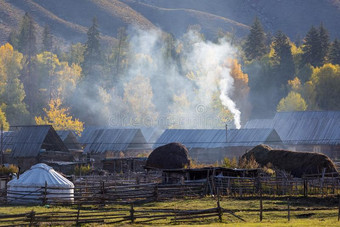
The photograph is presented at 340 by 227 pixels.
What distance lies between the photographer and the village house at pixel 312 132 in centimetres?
8800

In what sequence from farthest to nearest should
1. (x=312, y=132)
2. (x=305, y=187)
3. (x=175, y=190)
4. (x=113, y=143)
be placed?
1. (x=113, y=143)
2. (x=312, y=132)
3. (x=175, y=190)
4. (x=305, y=187)

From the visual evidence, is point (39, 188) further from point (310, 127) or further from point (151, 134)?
point (151, 134)

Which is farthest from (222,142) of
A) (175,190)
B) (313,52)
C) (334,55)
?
(334,55)

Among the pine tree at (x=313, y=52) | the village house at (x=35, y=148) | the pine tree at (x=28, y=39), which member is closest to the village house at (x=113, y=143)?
the village house at (x=35, y=148)

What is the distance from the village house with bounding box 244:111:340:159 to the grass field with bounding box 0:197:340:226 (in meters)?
38.7

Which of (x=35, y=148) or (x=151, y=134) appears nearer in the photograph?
(x=35, y=148)

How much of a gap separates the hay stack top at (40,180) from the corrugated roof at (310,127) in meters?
43.7

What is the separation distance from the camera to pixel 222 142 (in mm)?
86938

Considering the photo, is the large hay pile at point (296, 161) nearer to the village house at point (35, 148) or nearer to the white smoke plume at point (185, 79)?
the village house at point (35, 148)

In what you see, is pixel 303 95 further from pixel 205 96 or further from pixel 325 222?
pixel 325 222

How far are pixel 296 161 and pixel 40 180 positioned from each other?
18822 millimetres

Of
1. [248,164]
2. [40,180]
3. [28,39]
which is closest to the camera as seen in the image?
[40,180]

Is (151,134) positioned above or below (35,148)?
above

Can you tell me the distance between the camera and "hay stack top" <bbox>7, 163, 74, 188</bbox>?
50031 mm
